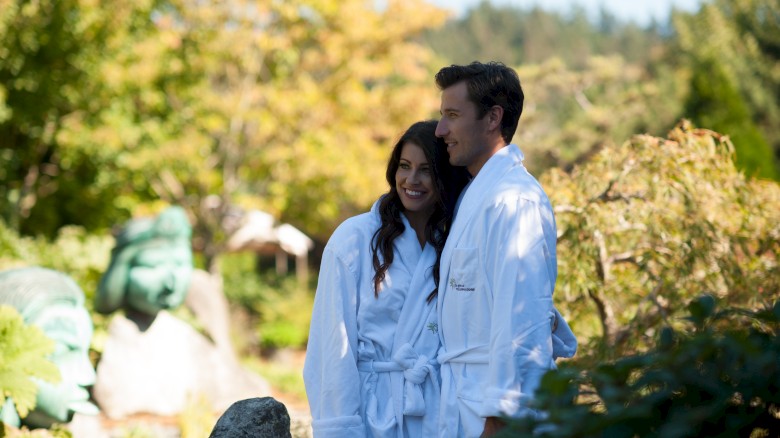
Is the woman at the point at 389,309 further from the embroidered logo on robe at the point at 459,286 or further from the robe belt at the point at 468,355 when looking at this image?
the embroidered logo on robe at the point at 459,286

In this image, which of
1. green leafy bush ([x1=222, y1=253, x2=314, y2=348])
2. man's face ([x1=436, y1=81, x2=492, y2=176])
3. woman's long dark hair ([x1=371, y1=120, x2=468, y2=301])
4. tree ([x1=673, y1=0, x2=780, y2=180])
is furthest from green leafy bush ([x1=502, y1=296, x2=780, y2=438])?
tree ([x1=673, y1=0, x2=780, y2=180])

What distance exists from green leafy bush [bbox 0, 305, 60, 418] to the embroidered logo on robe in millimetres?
2384

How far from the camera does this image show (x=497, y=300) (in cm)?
278

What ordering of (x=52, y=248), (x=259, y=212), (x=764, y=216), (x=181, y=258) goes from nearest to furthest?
(x=764, y=216) < (x=181, y=258) < (x=52, y=248) < (x=259, y=212)

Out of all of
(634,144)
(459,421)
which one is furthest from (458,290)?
(634,144)

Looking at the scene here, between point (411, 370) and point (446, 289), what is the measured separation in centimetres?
32

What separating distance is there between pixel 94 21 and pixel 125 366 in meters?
A: 5.74

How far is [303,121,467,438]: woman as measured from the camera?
317 centimetres

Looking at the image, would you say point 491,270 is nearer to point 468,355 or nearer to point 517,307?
point 517,307

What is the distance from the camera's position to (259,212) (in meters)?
18.2

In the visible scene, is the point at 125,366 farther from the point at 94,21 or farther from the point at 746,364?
the point at 746,364

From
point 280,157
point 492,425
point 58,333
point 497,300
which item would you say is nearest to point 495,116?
point 497,300

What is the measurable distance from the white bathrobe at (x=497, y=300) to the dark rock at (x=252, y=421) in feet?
2.32

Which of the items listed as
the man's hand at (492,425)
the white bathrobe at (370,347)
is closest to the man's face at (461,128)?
the white bathrobe at (370,347)
